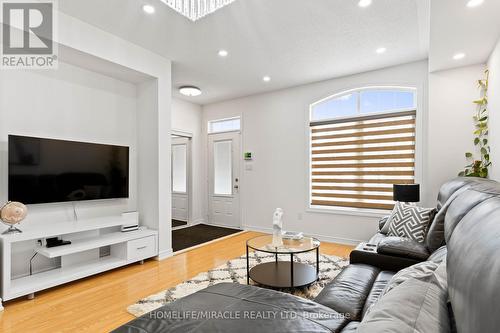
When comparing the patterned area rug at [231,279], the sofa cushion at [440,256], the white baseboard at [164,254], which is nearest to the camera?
the sofa cushion at [440,256]

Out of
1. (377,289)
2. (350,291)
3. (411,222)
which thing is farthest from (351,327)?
(411,222)

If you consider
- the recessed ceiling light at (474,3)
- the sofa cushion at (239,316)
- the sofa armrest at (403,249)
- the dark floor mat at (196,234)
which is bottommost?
the dark floor mat at (196,234)

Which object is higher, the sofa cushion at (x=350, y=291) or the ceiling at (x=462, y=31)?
the ceiling at (x=462, y=31)

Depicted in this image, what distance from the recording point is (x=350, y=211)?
445 centimetres

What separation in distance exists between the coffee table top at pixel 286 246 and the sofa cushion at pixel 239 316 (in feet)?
3.71

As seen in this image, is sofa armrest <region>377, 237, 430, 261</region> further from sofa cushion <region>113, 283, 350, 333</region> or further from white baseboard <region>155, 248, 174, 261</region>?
white baseboard <region>155, 248, 174, 261</region>

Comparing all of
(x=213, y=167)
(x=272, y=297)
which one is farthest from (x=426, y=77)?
(x=213, y=167)

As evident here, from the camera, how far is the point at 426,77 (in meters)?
3.85

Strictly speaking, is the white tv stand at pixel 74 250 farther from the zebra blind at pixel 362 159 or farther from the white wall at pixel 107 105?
the zebra blind at pixel 362 159

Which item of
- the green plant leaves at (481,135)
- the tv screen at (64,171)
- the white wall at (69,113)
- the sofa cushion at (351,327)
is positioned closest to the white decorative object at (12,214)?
the tv screen at (64,171)

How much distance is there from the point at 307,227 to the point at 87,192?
12.0 ft

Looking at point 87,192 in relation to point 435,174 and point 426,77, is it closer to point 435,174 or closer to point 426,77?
point 435,174

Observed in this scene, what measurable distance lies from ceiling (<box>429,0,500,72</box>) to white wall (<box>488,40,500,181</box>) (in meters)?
0.17

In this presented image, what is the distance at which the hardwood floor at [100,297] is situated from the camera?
2.19 m
